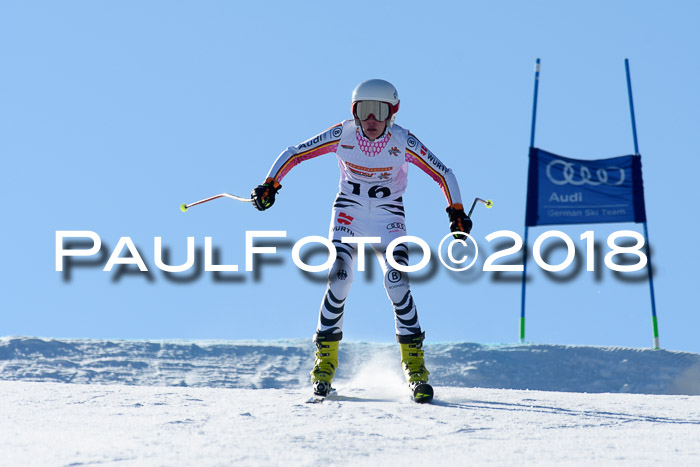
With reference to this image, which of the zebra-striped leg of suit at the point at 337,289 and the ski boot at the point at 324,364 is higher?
the zebra-striped leg of suit at the point at 337,289

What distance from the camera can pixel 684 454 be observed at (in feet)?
11.9

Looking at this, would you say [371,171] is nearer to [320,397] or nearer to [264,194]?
[264,194]

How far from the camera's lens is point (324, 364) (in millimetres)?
5367

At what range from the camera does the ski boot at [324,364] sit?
17.2 feet

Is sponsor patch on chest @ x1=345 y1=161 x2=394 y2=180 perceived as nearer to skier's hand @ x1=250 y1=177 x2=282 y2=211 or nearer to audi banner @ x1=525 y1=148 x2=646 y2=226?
skier's hand @ x1=250 y1=177 x2=282 y2=211

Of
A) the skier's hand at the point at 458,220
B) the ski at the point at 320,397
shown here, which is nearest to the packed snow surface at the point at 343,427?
the ski at the point at 320,397

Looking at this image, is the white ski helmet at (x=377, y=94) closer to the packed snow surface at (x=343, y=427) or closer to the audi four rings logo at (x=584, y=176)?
the packed snow surface at (x=343, y=427)

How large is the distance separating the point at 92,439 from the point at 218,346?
330 inches

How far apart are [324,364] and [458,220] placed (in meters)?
1.27

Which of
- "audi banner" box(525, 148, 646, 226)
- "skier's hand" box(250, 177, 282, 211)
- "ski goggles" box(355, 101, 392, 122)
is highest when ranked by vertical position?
"audi banner" box(525, 148, 646, 226)

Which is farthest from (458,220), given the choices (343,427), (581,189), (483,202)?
(581,189)

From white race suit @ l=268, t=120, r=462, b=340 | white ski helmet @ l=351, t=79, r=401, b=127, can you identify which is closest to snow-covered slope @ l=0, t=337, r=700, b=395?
white race suit @ l=268, t=120, r=462, b=340

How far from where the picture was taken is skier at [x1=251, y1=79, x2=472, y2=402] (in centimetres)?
534

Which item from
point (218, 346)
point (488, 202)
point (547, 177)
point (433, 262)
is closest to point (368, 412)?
point (488, 202)
